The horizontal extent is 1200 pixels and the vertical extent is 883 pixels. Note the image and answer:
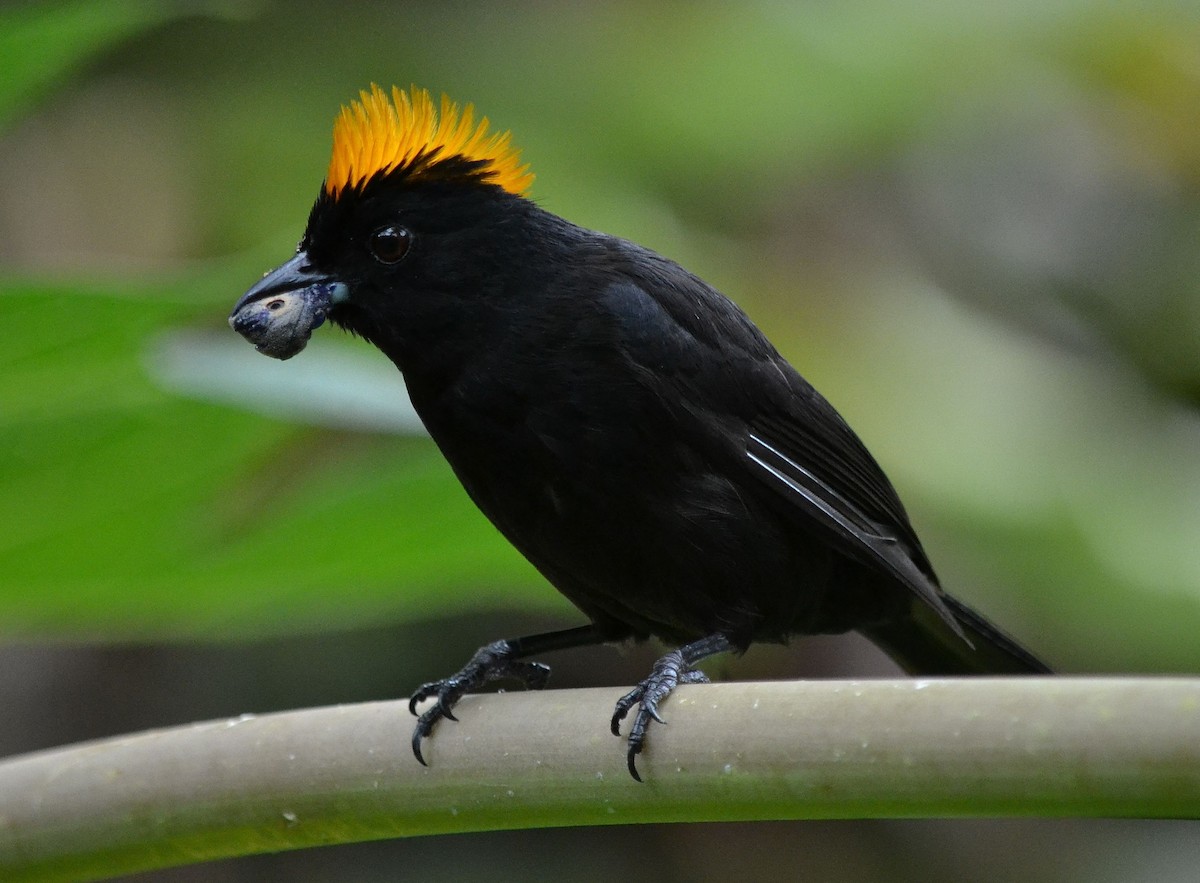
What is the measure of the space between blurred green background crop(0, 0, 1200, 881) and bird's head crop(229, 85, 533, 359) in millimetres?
846

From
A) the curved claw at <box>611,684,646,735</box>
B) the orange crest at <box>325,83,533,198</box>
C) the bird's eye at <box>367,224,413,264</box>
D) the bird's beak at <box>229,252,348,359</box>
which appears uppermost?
the orange crest at <box>325,83,533,198</box>

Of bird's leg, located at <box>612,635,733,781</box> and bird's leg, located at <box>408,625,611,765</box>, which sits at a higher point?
bird's leg, located at <box>408,625,611,765</box>

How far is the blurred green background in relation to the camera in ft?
14.0

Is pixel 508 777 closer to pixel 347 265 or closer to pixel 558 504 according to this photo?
pixel 558 504

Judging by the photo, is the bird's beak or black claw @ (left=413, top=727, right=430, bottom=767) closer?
black claw @ (left=413, top=727, right=430, bottom=767)

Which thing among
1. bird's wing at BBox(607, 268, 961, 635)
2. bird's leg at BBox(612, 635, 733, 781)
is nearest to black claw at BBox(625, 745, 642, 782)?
bird's leg at BBox(612, 635, 733, 781)

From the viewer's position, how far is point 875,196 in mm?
5867

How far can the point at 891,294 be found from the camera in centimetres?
516

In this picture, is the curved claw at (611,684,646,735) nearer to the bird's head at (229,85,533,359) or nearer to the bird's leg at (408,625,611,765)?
the bird's leg at (408,625,611,765)

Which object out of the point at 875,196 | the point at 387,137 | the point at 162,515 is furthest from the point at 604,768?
the point at 875,196

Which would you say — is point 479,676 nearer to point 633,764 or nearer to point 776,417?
point 776,417

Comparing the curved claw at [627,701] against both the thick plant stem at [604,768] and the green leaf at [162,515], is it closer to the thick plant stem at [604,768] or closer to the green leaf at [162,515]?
the thick plant stem at [604,768]

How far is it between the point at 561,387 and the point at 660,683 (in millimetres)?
529

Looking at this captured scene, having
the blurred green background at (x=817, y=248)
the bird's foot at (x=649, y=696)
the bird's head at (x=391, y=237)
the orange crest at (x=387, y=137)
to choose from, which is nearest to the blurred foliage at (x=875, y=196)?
the blurred green background at (x=817, y=248)
